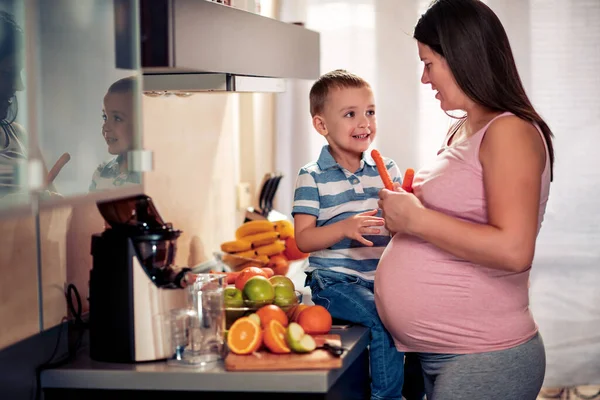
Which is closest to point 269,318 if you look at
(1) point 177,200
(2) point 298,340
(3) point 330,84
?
(2) point 298,340

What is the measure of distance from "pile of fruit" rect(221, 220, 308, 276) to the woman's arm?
4.53ft

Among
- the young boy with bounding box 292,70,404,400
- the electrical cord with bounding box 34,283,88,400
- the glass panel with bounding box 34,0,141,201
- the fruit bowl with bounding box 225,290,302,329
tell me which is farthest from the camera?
the young boy with bounding box 292,70,404,400

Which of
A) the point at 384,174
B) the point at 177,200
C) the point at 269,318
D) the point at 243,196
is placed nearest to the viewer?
the point at 269,318

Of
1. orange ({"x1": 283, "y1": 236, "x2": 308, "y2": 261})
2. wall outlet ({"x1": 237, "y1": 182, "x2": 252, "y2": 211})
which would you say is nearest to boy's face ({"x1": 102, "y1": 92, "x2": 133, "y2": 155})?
orange ({"x1": 283, "y1": 236, "x2": 308, "y2": 261})

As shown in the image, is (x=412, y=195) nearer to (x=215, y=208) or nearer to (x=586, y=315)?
(x=215, y=208)

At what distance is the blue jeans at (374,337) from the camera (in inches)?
80.7

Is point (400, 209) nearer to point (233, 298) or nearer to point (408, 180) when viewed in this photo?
point (408, 180)

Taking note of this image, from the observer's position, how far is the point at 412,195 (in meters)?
1.79

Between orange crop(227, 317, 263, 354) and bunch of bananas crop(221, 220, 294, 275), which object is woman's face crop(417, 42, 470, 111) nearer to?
orange crop(227, 317, 263, 354)

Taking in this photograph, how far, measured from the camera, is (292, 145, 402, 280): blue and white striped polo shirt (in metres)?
2.27

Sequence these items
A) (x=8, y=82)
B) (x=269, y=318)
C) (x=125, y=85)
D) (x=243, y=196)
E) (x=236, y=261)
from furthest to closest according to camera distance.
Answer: (x=243, y=196), (x=236, y=261), (x=269, y=318), (x=125, y=85), (x=8, y=82)

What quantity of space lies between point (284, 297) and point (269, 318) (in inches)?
6.3

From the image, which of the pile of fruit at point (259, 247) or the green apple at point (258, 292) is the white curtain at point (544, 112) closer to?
the pile of fruit at point (259, 247)

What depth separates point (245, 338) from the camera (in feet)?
5.63
